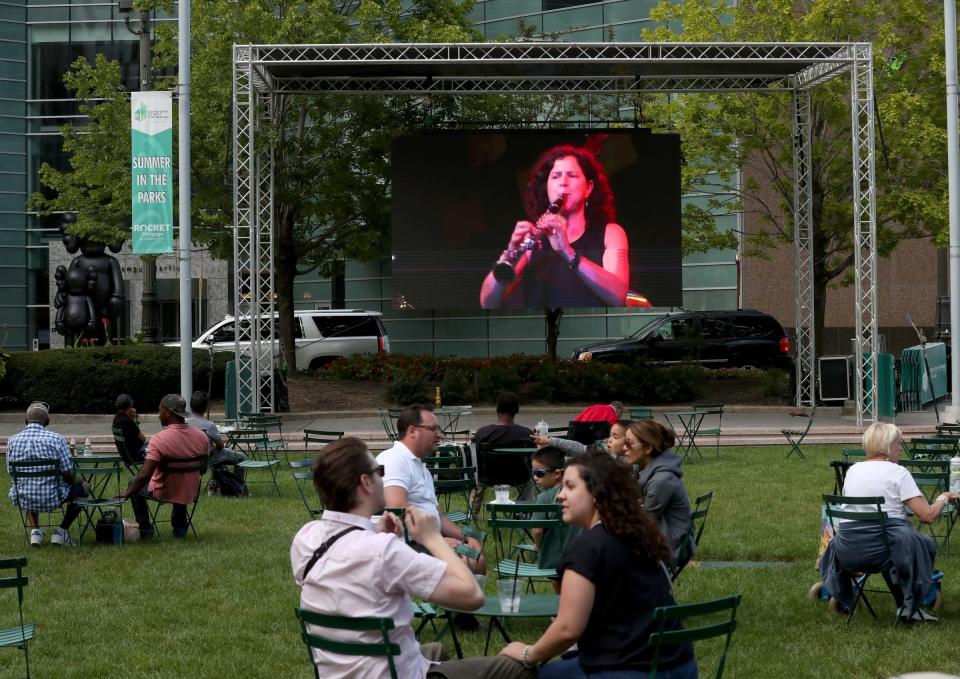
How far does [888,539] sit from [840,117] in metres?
21.4

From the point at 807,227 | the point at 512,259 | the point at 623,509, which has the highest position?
the point at 807,227

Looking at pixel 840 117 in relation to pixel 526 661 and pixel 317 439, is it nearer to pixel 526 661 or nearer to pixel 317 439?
pixel 317 439

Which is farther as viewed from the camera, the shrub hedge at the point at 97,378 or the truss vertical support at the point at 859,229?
the shrub hedge at the point at 97,378

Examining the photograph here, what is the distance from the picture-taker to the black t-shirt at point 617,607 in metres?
5.11

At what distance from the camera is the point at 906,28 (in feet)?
93.0

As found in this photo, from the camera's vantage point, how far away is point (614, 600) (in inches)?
201

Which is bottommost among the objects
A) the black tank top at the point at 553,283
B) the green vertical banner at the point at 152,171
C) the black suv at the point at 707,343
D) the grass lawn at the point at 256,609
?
the grass lawn at the point at 256,609

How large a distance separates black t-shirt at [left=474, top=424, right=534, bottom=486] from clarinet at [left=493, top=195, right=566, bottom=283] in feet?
45.0

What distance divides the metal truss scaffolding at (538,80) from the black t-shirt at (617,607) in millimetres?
17195

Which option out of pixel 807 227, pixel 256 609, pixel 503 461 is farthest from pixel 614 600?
pixel 807 227

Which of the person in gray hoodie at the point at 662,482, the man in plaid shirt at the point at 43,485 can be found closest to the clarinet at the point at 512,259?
the man in plaid shirt at the point at 43,485

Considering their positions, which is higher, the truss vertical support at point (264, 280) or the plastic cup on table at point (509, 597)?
the truss vertical support at point (264, 280)

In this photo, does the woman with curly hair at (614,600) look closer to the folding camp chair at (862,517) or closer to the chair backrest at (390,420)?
the folding camp chair at (862,517)

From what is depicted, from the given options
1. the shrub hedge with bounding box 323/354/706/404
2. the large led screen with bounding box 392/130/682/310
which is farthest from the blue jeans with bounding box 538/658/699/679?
the large led screen with bounding box 392/130/682/310
